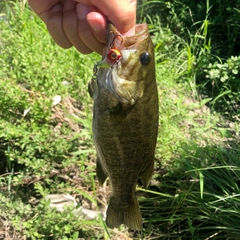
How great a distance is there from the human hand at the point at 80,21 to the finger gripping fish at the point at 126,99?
6 centimetres

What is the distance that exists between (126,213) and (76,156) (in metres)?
1.10

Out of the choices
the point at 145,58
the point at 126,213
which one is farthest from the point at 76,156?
the point at 145,58

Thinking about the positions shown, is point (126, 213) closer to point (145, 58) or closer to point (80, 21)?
point (145, 58)

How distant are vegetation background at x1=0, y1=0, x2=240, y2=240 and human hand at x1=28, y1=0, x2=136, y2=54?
0.95 metres

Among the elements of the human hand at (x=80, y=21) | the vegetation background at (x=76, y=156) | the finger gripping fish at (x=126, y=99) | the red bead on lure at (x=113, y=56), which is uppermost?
the human hand at (x=80, y=21)

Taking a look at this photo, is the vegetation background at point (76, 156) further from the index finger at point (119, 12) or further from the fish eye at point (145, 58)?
the index finger at point (119, 12)

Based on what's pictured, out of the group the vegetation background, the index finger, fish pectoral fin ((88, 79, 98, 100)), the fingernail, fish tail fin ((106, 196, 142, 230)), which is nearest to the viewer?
the index finger

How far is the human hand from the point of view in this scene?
1666 millimetres

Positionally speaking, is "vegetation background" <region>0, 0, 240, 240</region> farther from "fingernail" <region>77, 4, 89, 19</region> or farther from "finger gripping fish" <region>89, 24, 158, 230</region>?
"fingernail" <region>77, 4, 89, 19</region>

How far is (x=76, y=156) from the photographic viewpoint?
10.3 ft

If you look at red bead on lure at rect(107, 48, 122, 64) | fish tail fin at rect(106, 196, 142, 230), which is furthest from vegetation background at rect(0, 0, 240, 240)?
red bead on lure at rect(107, 48, 122, 64)

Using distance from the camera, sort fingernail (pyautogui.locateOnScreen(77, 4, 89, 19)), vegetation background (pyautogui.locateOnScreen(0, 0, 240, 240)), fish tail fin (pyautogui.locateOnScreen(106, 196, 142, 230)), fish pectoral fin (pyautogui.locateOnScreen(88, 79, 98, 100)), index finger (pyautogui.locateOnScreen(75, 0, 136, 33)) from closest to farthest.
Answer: index finger (pyautogui.locateOnScreen(75, 0, 136, 33)) < fish pectoral fin (pyautogui.locateOnScreen(88, 79, 98, 100)) < fingernail (pyautogui.locateOnScreen(77, 4, 89, 19)) < fish tail fin (pyautogui.locateOnScreen(106, 196, 142, 230)) < vegetation background (pyautogui.locateOnScreen(0, 0, 240, 240))

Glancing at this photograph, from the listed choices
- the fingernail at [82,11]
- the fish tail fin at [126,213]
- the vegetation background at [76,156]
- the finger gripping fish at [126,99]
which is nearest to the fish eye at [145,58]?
the finger gripping fish at [126,99]

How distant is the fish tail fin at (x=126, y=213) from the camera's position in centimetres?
209
